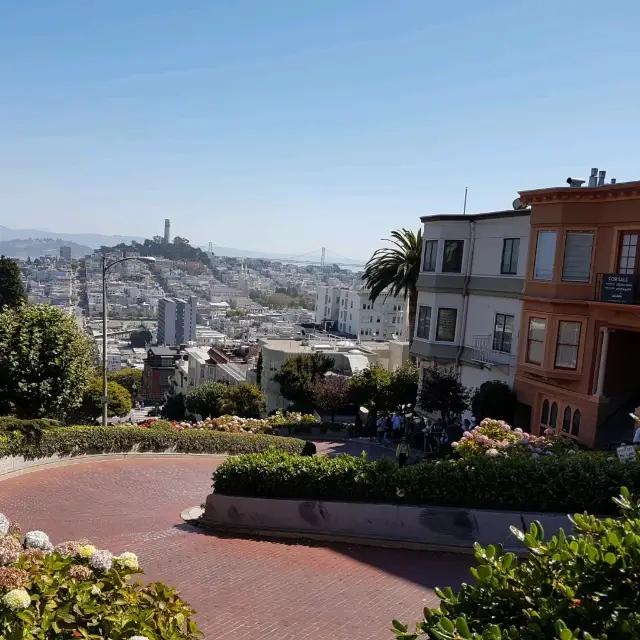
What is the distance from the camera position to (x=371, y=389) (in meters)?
34.4

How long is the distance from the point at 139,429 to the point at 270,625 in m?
14.2

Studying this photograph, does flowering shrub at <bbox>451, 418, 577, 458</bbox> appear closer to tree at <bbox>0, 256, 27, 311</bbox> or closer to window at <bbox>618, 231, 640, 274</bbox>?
window at <bbox>618, 231, 640, 274</bbox>

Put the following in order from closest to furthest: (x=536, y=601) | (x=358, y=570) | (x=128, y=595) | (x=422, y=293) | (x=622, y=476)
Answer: (x=536, y=601)
(x=128, y=595)
(x=358, y=570)
(x=622, y=476)
(x=422, y=293)

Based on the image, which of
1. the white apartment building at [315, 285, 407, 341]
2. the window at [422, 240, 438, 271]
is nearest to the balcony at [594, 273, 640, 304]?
the window at [422, 240, 438, 271]

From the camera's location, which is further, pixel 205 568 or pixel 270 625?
pixel 205 568

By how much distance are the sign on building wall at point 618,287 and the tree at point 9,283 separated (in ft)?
129

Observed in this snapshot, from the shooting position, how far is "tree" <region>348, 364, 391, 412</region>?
3388cm

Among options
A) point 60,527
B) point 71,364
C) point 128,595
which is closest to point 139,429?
point 71,364

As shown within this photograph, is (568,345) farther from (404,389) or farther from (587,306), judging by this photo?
(404,389)

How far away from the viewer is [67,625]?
5590 mm

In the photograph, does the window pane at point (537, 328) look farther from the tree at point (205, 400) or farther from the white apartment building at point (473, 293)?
the tree at point (205, 400)

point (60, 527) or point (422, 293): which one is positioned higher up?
point (422, 293)

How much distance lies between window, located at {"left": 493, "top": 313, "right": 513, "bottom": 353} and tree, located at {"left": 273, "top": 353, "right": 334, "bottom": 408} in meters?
15.0

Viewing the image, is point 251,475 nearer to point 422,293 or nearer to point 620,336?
point 620,336
